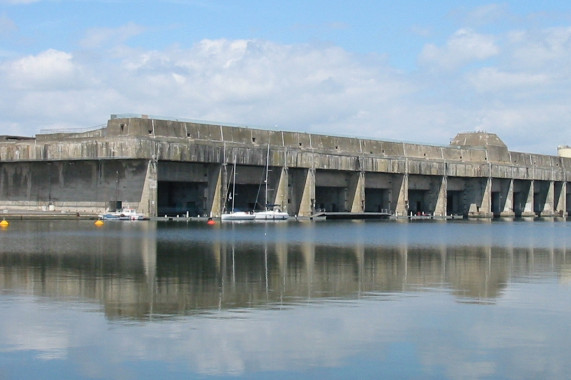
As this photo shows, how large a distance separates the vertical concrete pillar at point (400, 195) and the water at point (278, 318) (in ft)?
229

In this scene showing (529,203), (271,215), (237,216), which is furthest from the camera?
(529,203)

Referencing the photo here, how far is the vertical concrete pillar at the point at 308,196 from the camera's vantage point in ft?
297

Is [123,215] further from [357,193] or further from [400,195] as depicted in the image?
[400,195]

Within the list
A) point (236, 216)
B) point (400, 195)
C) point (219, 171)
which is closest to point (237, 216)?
point (236, 216)

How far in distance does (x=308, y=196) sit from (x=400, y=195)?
1741cm

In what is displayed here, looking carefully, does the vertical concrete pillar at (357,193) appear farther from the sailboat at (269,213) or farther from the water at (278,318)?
the water at (278,318)

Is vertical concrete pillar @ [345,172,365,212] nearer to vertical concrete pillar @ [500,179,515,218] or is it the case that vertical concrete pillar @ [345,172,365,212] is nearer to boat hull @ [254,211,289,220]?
boat hull @ [254,211,289,220]

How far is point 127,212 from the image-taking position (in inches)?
2936

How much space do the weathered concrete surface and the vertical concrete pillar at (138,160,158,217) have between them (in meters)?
0.09

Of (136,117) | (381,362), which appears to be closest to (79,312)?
(381,362)

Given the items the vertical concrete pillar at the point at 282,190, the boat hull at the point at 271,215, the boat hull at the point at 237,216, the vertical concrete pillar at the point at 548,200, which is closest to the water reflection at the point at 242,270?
the boat hull at the point at 237,216

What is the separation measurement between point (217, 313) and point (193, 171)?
6376 cm

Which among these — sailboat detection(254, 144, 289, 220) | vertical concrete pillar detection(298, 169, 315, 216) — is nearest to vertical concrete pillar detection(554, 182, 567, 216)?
vertical concrete pillar detection(298, 169, 315, 216)

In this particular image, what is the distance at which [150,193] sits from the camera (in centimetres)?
7544
